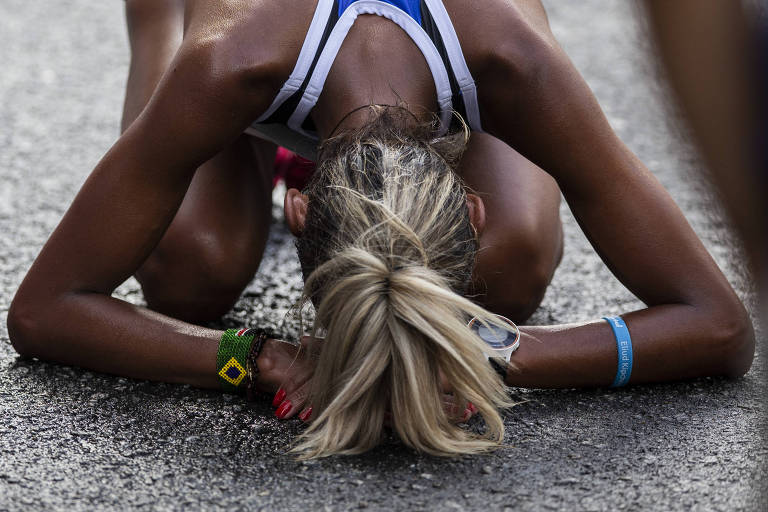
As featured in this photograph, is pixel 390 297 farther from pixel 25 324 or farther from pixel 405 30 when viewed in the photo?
pixel 25 324

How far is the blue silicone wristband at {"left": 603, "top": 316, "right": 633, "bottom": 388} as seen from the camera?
223cm

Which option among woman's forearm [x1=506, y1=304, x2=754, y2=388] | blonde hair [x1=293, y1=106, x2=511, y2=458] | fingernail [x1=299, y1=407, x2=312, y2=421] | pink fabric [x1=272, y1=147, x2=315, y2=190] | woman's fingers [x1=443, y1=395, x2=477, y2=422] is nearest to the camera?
blonde hair [x1=293, y1=106, x2=511, y2=458]

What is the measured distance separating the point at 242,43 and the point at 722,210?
4.83 ft

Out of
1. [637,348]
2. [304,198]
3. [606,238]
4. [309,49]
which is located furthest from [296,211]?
[637,348]

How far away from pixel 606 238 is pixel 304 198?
683mm

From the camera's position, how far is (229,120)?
84.0 inches

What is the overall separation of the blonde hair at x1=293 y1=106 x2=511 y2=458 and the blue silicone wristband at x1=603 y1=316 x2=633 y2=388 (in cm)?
37

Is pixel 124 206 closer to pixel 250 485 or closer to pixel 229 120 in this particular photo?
pixel 229 120

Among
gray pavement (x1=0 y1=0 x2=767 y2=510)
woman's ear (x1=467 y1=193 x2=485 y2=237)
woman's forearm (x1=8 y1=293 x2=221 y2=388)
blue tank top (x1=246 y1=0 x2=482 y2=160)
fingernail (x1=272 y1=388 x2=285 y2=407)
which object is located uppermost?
blue tank top (x1=246 y1=0 x2=482 y2=160)

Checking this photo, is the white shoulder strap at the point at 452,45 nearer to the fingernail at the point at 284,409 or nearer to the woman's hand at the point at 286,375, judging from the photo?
the woman's hand at the point at 286,375

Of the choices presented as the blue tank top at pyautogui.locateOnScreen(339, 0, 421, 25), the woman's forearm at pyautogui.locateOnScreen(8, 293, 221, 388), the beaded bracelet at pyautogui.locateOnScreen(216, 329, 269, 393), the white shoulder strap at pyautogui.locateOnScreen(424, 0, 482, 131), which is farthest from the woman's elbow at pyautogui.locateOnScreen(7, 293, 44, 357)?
the white shoulder strap at pyautogui.locateOnScreen(424, 0, 482, 131)

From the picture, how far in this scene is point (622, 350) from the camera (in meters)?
2.23

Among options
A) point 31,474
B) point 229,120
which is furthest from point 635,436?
point 31,474

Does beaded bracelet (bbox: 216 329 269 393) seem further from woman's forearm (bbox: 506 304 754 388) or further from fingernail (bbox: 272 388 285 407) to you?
woman's forearm (bbox: 506 304 754 388)
